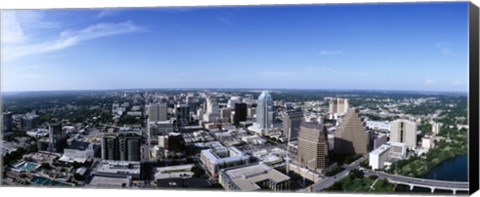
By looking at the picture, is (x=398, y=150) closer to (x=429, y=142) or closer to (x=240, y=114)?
(x=429, y=142)

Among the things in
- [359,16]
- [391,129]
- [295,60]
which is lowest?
[391,129]

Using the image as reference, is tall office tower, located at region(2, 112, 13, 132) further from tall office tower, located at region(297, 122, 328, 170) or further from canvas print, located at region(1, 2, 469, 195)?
tall office tower, located at region(297, 122, 328, 170)

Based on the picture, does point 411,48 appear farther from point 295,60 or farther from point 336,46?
point 295,60

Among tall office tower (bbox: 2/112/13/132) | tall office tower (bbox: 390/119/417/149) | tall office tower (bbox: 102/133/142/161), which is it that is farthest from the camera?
tall office tower (bbox: 102/133/142/161)

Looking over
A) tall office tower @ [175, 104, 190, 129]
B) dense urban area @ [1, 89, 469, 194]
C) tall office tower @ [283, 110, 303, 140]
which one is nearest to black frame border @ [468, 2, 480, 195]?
dense urban area @ [1, 89, 469, 194]

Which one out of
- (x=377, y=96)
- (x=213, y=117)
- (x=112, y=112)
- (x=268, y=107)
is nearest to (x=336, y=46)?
(x=377, y=96)
